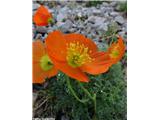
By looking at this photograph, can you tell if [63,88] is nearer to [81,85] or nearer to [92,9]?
[81,85]

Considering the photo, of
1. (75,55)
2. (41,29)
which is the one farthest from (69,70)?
(41,29)

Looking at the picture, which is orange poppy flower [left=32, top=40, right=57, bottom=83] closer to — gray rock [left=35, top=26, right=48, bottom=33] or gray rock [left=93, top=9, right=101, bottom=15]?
gray rock [left=35, top=26, right=48, bottom=33]

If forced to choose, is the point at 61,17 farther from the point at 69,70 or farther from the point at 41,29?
the point at 69,70

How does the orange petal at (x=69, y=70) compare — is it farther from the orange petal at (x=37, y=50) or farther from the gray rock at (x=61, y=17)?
the gray rock at (x=61, y=17)

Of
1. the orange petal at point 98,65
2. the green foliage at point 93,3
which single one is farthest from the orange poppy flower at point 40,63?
the green foliage at point 93,3

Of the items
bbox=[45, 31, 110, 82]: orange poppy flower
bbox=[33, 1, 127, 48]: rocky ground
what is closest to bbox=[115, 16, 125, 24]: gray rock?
bbox=[33, 1, 127, 48]: rocky ground
